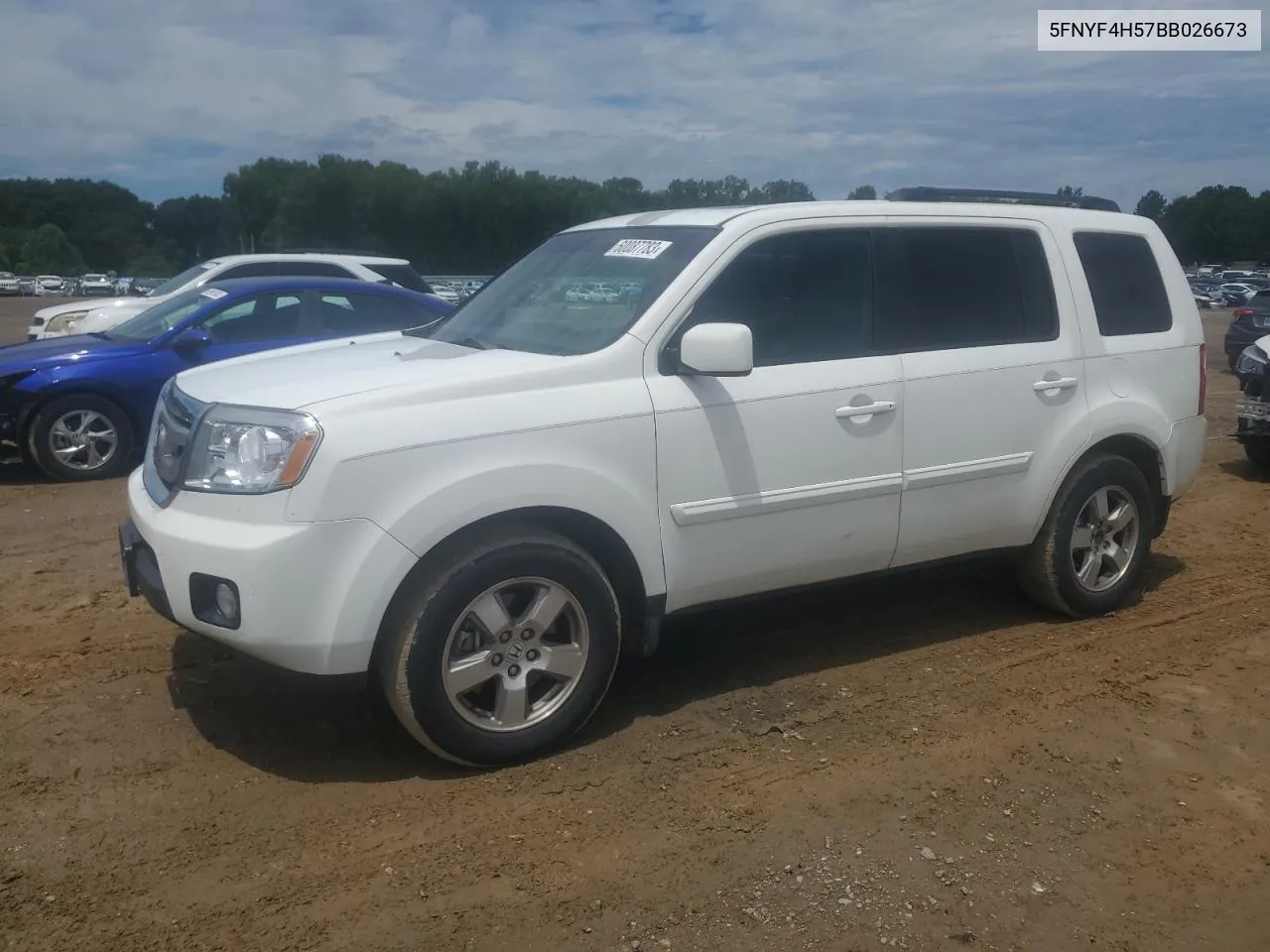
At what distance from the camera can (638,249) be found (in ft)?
14.9

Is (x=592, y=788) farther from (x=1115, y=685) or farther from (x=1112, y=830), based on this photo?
(x=1115, y=685)

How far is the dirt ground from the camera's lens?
304cm

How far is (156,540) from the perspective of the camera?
3.68 m

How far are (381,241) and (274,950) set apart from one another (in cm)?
5730

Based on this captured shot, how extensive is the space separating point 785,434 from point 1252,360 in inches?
258

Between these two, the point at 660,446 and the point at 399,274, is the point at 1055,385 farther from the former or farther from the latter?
the point at 399,274

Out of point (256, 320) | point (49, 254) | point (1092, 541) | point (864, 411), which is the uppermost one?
point (49, 254)

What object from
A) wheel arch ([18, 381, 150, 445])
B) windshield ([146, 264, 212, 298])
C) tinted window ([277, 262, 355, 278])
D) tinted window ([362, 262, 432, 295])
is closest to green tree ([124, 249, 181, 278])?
windshield ([146, 264, 212, 298])

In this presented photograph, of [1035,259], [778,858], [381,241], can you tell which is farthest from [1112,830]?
[381,241]

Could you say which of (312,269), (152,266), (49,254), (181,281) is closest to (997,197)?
(312,269)

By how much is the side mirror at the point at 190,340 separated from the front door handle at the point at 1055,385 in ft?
20.6

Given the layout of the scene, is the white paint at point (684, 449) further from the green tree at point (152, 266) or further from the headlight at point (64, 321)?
the green tree at point (152, 266)

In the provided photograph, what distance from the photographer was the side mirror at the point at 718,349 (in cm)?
385

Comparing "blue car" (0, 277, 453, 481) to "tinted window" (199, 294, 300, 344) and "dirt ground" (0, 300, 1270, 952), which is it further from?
"dirt ground" (0, 300, 1270, 952)
